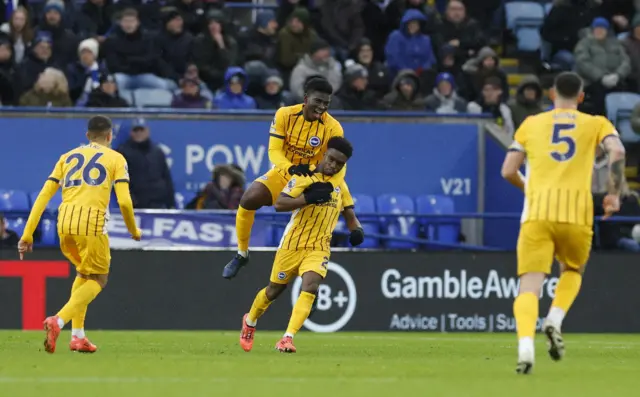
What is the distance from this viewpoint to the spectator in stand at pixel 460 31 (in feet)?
78.4

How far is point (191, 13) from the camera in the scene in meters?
22.8

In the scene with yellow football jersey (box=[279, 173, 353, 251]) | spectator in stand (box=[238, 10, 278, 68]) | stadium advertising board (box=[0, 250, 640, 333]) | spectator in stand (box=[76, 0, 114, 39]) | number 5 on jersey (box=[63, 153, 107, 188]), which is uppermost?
spectator in stand (box=[76, 0, 114, 39])

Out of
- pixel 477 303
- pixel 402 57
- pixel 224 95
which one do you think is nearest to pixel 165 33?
pixel 224 95

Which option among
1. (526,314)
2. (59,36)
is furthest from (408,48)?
(526,314)

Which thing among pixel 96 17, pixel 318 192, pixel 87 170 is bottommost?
pixel 318 192

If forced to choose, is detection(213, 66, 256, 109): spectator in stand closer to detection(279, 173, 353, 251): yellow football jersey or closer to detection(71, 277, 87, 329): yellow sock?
detection(279, 173, 353, 251): yellow football jersey

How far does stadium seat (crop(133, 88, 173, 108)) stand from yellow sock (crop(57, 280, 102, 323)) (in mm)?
8448

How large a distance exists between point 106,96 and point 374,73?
4.11 m

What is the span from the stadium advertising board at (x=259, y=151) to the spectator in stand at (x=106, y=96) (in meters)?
0.47

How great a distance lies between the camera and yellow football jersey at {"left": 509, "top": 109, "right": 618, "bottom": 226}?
34.7 feet

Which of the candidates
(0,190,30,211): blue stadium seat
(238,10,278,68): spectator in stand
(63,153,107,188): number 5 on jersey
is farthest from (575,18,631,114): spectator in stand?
(63,153,107,188): number 5 on jersey

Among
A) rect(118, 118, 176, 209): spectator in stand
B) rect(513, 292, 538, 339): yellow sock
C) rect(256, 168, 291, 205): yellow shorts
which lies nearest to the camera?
rect(513, 292, 538, 339): yellow sock

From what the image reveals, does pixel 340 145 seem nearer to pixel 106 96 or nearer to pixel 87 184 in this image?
pixel 87 184

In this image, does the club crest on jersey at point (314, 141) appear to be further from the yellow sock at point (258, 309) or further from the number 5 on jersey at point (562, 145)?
the number 5 on jersey at point (562, 145)
